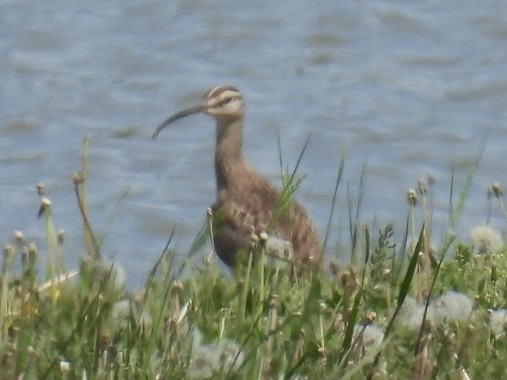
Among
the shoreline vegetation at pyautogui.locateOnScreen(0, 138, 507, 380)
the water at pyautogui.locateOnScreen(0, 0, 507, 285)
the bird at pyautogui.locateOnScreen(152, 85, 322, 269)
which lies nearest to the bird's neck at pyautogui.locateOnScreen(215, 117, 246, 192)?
the bird at pyautogui.locateOnScreen(152, 85, 322, 269)

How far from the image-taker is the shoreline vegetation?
14.7 ft

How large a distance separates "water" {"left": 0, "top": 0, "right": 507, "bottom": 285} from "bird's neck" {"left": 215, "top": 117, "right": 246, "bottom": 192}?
1209 millimetres

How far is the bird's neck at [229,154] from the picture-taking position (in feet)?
30.6

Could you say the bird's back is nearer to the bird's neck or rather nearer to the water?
the bird's neck

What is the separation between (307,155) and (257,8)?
382 centimetres

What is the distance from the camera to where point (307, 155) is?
1332 cm

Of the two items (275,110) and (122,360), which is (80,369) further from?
(275,110)

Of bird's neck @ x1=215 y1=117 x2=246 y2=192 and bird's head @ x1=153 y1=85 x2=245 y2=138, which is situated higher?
bird's head @ x1=153 y1=85 x2=245 y2=138

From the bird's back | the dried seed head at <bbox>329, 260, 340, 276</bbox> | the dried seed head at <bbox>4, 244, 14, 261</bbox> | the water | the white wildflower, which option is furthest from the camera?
Result: the water

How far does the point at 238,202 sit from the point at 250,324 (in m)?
3.63

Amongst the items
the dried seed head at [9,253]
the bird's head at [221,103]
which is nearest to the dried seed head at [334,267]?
the dried seed head at [9,253]

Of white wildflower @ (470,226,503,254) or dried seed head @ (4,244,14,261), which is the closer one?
dried seed head @ (4,244,14,261)

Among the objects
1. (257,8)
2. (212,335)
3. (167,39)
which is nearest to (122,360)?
(212,335)

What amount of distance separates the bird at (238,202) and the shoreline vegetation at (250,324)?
1238 millimetres
